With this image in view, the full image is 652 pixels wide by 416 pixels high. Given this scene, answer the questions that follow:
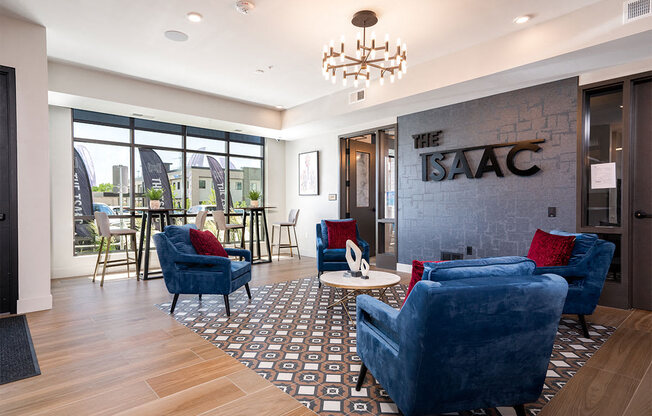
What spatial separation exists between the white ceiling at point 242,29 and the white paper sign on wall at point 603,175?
5.67ft

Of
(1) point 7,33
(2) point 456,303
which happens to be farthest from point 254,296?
(1) point 7,33

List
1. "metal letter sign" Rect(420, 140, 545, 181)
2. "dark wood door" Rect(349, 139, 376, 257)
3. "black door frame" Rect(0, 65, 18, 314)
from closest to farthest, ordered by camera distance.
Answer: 1. "black door frame" Rect(0, 65, 18, 314)
2. "metal letter sign" Rect(420, 140, 545, 181)
3. "dark wood door" Rect(349, 139, 376, 257)

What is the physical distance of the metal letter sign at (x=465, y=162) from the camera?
4425mm

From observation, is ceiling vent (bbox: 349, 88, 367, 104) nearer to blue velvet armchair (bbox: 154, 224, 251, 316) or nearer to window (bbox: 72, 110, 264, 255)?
window (bbox: 72, 110, 264, 255)

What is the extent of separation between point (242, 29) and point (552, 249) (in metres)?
3.89

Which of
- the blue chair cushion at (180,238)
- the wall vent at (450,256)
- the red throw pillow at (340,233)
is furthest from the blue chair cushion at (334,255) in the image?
the blue chair cushion at (180,238)

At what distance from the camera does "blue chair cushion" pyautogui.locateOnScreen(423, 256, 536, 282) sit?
1586 mm

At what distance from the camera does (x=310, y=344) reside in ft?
9.48

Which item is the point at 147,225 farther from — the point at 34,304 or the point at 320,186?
the point at 320,186

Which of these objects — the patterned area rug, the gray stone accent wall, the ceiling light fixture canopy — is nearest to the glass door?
the gray stone accent wall

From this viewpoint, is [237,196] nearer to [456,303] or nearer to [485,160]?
[485,160]

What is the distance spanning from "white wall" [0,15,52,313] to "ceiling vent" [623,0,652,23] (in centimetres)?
584

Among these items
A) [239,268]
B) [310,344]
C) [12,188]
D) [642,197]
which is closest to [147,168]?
[12,188]

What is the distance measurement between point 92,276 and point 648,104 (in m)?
7.86
